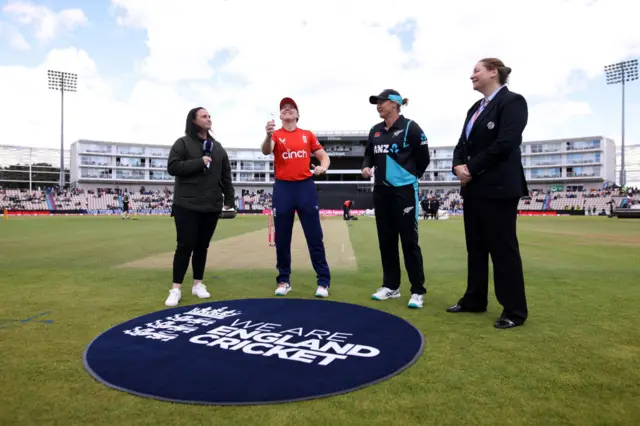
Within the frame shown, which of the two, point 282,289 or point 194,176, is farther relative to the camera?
point 282,289

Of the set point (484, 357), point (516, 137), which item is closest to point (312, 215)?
point (516, 137)

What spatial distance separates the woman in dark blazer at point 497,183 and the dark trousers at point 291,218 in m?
1.71

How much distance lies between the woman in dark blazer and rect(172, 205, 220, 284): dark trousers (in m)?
2.63

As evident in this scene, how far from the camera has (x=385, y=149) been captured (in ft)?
14.6

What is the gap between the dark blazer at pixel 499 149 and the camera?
343cm

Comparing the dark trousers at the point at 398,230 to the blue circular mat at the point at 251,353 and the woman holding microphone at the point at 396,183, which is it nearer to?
the woman holding microphone at the point at 396,183

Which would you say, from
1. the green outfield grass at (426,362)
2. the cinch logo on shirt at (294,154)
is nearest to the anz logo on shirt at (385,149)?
the cinch logo on shirt at (294,154)

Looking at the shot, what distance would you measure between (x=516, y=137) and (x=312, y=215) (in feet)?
7.70

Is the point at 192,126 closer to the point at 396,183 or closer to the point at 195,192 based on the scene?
the point at 195,192

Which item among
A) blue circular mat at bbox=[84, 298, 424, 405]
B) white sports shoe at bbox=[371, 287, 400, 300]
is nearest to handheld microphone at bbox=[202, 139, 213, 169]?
→ blue circular mat at bbox=[84, 298, 424, 405]

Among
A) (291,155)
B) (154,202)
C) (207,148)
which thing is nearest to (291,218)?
(291,155)

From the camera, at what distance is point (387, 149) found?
443cm

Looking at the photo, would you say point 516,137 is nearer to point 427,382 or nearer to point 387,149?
point 387,149

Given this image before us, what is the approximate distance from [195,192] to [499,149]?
10.0ft
